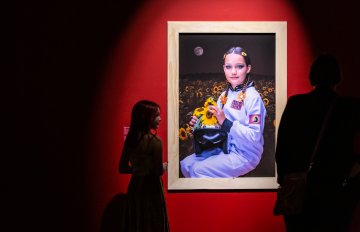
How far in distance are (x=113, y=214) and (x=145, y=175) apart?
92cm

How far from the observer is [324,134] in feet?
9.61

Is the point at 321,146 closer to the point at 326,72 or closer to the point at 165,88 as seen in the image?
the point at 326,72

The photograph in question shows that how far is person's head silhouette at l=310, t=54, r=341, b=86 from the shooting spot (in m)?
2.95

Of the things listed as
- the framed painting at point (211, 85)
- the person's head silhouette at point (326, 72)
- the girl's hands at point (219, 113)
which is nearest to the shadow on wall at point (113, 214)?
the framed painting at point (211, 85)

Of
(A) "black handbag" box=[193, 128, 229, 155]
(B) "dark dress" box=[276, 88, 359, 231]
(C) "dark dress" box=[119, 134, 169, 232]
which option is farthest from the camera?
(A) "black handbag" box=[193, 128, 229, 155]

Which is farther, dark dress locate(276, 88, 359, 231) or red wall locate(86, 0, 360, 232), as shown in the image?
red wall locate(86, 0, 360, 232)

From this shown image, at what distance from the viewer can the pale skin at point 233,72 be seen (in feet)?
14.6

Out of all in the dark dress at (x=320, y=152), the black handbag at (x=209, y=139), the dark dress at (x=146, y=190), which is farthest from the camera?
the black handbag at (x=209, y=139)

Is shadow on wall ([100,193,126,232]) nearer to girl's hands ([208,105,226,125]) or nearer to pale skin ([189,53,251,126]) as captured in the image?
pale skin ([189,53,251,126])

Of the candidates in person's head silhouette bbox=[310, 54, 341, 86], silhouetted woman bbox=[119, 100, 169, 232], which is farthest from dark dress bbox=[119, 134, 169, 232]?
person's head silhouette bbox=[310, 54, 341, 86]

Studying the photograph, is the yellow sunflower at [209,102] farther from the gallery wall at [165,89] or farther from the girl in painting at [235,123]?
the gallery wall at [165,89]

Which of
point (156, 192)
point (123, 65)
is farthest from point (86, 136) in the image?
point (156, 192)

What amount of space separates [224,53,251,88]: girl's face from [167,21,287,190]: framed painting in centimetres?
3

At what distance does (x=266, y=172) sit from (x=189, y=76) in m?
1.17
